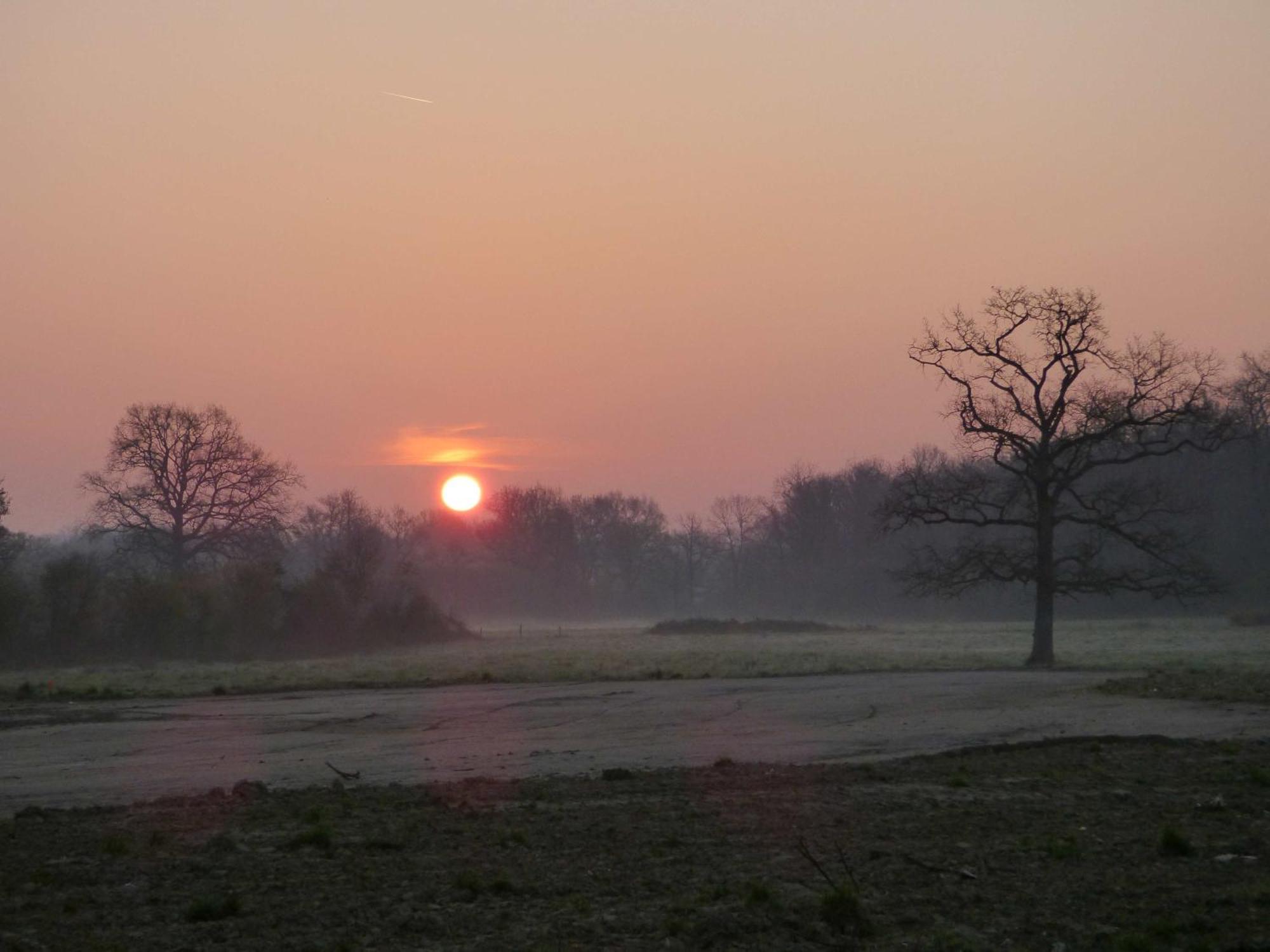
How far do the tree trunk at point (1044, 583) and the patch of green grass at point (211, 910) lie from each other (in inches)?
1095

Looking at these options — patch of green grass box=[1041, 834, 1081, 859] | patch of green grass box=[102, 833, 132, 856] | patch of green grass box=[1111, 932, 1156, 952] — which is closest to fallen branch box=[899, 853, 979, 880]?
patch of green grass box=[1041, 834, 1081, 859]

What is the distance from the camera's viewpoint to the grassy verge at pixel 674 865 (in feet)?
24.1

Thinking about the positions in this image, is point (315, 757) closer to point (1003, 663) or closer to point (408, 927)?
point (408, 927)

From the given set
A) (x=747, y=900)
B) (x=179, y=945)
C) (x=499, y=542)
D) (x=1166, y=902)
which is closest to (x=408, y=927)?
(x=179, y=945)

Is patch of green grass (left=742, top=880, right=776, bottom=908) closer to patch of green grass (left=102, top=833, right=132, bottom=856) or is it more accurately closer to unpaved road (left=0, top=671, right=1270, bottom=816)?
patch of green grass (left=102, top=833, right=132, bottom=856)

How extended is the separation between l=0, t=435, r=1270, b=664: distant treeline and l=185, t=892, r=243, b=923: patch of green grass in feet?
89.7

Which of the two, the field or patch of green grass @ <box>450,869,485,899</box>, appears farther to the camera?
the field

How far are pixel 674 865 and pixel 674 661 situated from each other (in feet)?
98.6

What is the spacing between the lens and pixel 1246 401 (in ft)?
248

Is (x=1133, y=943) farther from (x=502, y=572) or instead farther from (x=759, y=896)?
(x=502, y=572)

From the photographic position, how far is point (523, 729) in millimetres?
19781

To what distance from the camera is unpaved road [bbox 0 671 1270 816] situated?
1527 cm

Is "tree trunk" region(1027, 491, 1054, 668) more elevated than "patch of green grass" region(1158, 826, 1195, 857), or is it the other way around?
"tree trunk" region(1027, 491, 1054, 668)

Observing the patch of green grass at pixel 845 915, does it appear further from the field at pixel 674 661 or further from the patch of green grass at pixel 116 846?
the field at pixel 674 661
